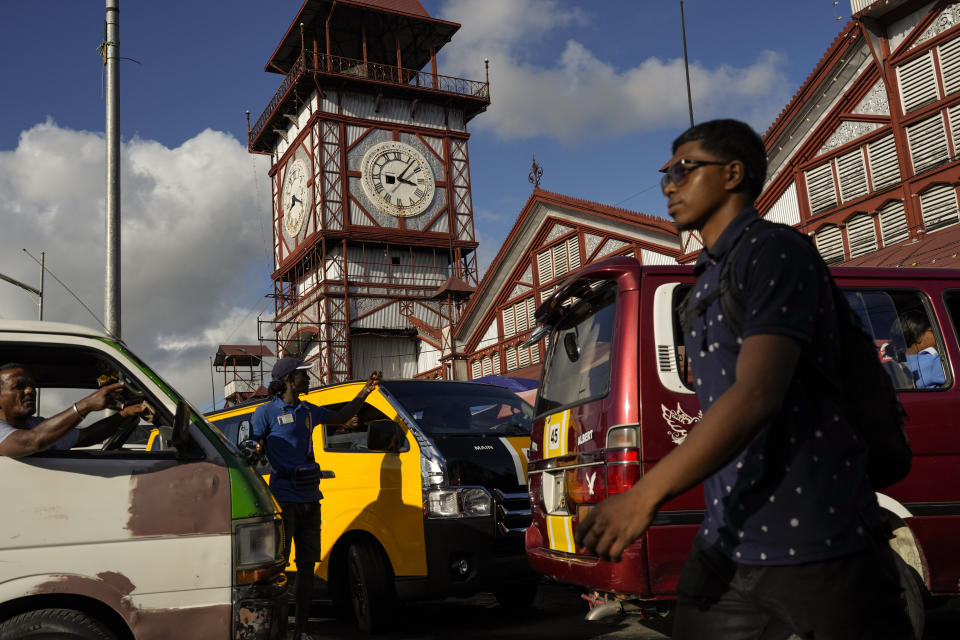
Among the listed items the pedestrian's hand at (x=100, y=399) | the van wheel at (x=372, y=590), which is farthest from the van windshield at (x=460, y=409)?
the pedestrian's hand at (x=100, y=399)

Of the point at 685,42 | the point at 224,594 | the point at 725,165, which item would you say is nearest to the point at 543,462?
the point at 224,594

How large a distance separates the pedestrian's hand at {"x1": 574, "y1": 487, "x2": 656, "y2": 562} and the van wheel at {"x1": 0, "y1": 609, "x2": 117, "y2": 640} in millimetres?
2542

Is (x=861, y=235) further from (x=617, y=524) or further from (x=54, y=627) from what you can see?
(x=617, y=524)

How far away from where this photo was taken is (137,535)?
3.56 meters

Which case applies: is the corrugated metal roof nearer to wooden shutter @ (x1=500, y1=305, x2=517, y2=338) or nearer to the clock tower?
the clock tower

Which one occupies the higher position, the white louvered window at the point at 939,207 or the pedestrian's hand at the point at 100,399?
the white louvered window at the point at 939,207

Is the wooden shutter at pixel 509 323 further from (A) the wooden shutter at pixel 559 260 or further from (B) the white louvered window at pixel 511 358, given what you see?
(A) the wooden shutter at pixel 559 260

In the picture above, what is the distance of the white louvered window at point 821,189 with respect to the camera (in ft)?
57.4

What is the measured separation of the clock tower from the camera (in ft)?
128

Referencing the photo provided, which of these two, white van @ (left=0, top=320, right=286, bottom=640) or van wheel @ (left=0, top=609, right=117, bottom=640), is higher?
white van @ (left=0, top=320, right=286, bottom=640)

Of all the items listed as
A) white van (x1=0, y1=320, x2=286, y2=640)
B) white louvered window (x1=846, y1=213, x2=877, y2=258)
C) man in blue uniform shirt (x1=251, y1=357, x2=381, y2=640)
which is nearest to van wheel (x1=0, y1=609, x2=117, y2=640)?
white van (x1=0, y1=320, x2=286, y2=640)

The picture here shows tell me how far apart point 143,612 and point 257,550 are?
1.75ft

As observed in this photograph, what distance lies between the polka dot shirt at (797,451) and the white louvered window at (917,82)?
643 inches

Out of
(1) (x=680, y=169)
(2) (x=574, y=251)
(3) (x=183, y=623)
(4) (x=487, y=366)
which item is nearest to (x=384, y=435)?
(3) (x=183, y=623)
